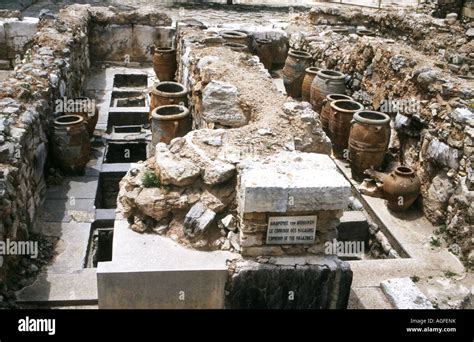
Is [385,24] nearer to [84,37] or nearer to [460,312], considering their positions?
[84,37]

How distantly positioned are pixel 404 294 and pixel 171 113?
13.2ft

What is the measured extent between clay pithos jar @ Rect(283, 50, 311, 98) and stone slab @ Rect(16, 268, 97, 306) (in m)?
6.81

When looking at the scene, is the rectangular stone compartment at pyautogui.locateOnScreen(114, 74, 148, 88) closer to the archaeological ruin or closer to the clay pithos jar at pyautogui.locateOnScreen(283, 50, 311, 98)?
the archaeological ruin

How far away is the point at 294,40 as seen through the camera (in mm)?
13078

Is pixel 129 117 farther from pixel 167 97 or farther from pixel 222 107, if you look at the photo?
pixel 222 107

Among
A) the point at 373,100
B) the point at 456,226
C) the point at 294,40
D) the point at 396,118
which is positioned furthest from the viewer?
the point at 294,40

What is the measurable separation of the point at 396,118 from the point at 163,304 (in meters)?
5.37

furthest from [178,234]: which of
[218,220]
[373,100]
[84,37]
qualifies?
[84,37]

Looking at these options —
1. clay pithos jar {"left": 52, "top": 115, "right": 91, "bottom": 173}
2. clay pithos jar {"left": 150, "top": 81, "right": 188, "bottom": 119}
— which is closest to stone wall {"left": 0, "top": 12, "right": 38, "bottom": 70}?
clay pithos jar {"left": 150, "top": 81, "right": 188, "bottom": 119}

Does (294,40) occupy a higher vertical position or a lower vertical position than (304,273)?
higher

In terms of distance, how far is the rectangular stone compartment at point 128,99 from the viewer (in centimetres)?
1082

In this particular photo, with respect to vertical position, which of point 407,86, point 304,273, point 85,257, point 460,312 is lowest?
point 85,257

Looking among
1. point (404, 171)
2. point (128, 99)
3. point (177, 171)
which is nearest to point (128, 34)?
point (128, 99)

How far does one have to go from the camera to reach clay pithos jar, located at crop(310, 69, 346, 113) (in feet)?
29.6
